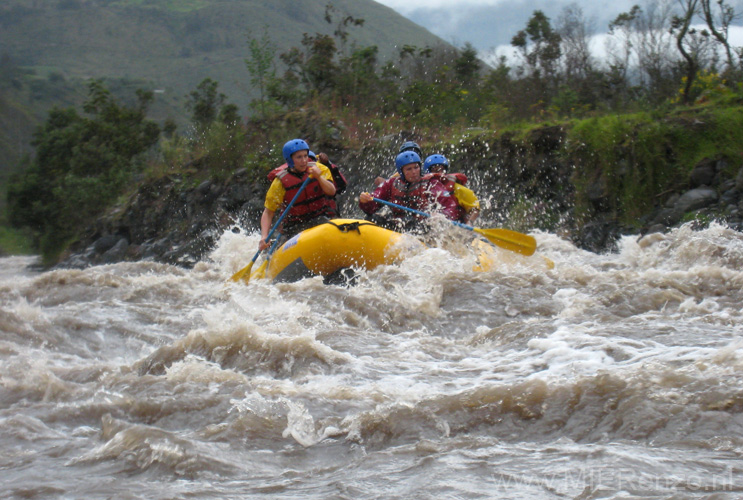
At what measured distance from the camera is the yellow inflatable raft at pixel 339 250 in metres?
6.91

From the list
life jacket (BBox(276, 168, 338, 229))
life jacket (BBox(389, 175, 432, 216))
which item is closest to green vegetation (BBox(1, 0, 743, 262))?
life jacket (BBox(389, 175, 432, 216))

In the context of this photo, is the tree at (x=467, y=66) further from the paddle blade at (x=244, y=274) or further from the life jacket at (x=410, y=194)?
the paddle blade at (x=244, y=274)

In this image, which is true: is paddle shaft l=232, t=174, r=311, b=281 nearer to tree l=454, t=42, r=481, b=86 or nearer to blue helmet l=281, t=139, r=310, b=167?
blue helmet l=281, t=139, r=310, b=167

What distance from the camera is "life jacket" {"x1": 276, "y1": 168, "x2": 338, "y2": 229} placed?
794 centimetres

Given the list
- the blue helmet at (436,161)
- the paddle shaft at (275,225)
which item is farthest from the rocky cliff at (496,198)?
the paddle shaft at (275,225)

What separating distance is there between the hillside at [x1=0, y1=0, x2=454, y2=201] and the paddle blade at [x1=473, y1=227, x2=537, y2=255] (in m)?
85.1

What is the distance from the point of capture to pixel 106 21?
148500mm

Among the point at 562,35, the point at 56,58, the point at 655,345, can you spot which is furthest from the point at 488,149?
the point at 56,58

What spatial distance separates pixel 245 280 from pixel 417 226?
1.89 m

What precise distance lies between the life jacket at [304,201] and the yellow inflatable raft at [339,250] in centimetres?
102

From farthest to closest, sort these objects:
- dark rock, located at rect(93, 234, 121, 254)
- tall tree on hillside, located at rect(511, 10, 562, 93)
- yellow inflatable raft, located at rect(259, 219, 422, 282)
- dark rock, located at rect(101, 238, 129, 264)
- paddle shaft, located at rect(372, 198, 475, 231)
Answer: dark rock, located at rect(93, 234, 121, 254), dark rock, located at rect(101, 238, 129, 264), tall tree on hillside, located at rect(511, 10, 562, 93), paddle shaft, located at rect(372, 198, 475, 231), yellow inflatable raft, located at rect(259, 219, 422, 282)

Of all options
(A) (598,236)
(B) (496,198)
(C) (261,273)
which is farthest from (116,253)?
(A) (598,236)

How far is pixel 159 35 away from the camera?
145 m

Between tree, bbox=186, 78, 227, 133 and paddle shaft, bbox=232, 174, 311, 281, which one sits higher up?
tree, bbox=186, 78, 227, 133
